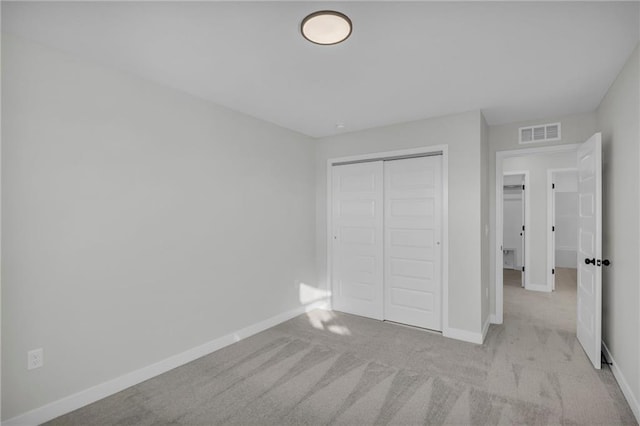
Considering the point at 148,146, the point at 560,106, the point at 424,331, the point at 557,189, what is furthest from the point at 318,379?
the point at 557,189

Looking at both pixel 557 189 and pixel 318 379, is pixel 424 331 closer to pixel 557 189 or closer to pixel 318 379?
pixel 318 379

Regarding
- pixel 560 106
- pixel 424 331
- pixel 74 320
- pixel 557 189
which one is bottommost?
pixel 424 331

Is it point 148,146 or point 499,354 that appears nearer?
point 148,146

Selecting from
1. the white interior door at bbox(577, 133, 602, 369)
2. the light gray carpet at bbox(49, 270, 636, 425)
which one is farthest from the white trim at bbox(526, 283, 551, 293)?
the white interior door at bbox(577, 133, 602, 369)

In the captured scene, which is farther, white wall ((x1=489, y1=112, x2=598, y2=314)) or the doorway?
the doorway

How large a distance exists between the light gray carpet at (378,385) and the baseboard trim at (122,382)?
7cm

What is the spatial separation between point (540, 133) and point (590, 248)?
152cm

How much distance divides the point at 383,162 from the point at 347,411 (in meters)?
2.89

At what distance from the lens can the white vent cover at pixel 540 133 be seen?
12.1 feet

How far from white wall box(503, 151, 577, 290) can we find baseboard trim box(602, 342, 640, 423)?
3.05 metres

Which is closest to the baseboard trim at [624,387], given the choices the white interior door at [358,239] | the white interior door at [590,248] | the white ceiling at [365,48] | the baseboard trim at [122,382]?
the white interior door at [590,248]

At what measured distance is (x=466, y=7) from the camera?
5.74 ft

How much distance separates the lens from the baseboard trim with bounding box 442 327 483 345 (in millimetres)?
3414

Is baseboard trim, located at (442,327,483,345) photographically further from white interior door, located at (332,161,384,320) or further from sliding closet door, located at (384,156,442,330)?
white interior door, located at (332,161,384,320)
